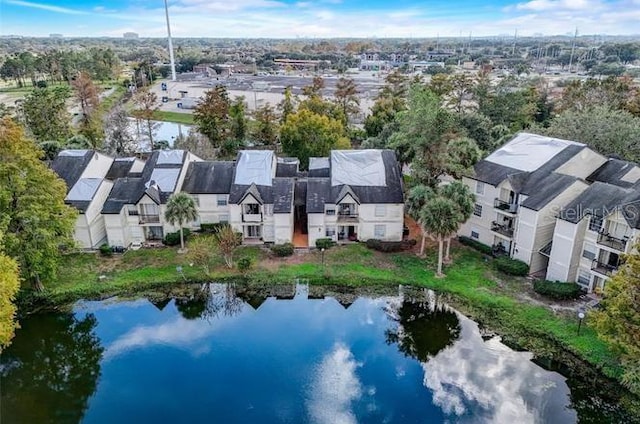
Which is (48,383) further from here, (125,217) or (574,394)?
(574,394)

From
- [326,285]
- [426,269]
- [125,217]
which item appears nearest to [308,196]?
[326,285]

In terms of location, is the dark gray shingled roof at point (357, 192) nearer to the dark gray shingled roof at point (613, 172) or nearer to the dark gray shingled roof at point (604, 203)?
the dark gray shingled roof at point (604, 203)

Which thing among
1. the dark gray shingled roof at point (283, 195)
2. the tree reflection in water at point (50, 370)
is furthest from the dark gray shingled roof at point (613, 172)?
the tree reflection in water at point (50, 370)

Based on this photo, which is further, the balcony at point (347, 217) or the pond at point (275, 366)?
the balcony at point (347, 217)

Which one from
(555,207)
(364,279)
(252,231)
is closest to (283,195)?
(252,231)

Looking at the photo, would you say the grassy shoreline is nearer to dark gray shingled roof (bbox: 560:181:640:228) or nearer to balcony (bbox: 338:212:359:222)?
balcony (bbox: 338:212:359:222)
